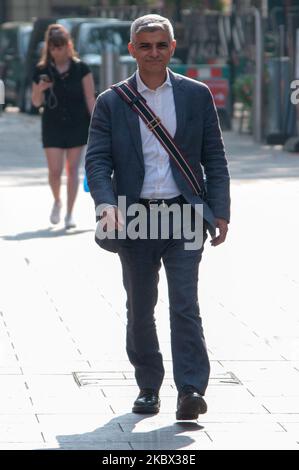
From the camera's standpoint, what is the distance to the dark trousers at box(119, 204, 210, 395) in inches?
248

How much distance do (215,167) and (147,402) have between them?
3.51 feet

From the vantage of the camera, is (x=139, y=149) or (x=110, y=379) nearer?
(x=139, y=149)

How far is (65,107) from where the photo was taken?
41.9 ft

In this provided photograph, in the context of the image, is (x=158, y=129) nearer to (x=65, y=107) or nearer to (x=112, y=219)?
(x=112, y=219)

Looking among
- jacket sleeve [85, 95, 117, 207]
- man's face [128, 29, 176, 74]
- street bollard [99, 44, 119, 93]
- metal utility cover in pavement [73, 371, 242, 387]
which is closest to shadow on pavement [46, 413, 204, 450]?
metal utility cover in pavement [73, 371, 242, 387]

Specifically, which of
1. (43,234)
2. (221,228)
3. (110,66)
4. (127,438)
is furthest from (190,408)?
(110,66)

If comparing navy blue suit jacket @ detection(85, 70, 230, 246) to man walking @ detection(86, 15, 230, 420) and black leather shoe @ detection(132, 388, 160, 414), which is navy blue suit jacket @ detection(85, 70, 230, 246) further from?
black leather shoe @ detection(132, 388, 160, 414)

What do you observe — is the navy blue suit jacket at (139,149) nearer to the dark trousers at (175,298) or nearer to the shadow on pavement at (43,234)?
the dark trousers at (175,298)

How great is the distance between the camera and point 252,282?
9883 mm

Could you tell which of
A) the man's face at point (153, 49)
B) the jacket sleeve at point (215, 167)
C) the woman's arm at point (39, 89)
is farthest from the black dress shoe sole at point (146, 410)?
the woman's arm at point (39, 89)

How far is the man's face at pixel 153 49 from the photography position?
6.17 m

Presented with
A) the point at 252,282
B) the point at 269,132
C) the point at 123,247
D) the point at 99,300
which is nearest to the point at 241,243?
the point at 252,282

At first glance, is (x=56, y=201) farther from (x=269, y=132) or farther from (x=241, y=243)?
(x=269, y=132)

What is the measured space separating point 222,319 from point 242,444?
283cm
